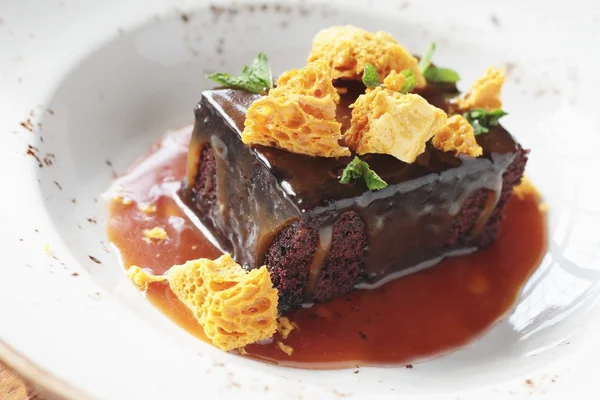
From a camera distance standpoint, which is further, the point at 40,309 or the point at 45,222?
the point at 45,222

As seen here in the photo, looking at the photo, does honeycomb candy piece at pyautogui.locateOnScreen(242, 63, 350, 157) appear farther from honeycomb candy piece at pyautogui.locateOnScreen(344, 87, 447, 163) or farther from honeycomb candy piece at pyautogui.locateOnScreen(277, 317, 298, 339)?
honeycomb candy piece at pyautogui.locateOnScreen(277, 317, 298, 339)

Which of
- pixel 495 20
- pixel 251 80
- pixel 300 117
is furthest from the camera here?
pixel 495 20

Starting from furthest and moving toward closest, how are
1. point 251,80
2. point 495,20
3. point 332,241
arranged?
point 495,20 < point 251,80 < point 332,241

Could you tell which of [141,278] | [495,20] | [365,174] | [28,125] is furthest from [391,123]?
[495,20]

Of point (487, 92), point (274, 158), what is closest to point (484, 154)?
point (487, 92)

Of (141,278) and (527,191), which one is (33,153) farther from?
(527,191)

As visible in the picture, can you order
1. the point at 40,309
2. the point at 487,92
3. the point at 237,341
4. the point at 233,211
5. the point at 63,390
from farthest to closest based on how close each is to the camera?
the point at 487,92 → the point at 233,211 → the point at 237,341 → the point at 40,309 → the point at 63,390

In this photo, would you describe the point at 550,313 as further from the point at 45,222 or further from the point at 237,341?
the point at 45,222
